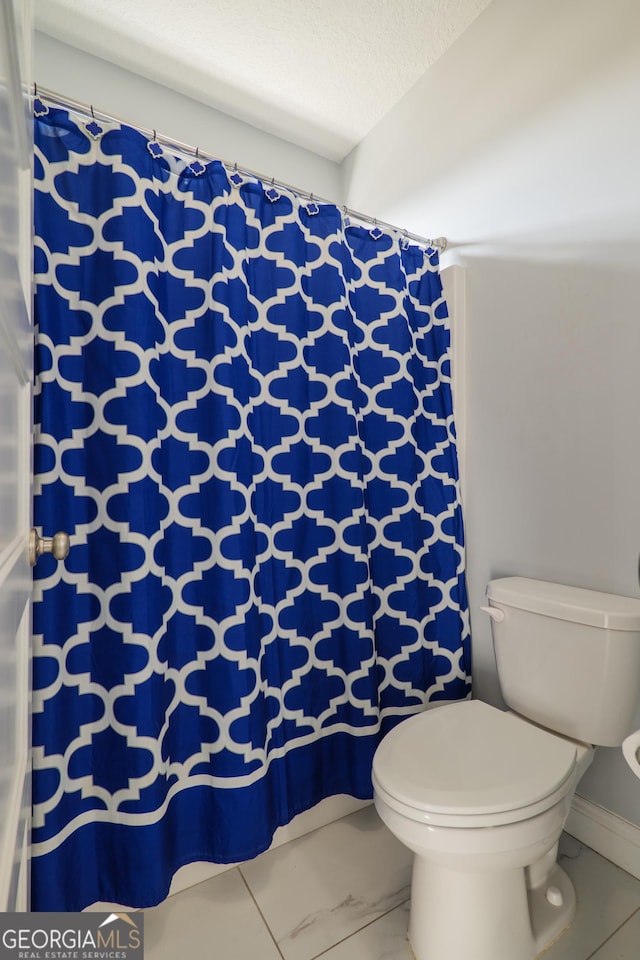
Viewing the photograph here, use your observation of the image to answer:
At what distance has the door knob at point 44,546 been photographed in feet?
2.28

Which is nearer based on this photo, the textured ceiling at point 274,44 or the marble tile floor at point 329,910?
the marble tile floor at point 329,910

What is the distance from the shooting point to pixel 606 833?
1.24 meters

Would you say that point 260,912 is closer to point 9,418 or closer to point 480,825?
point 480,825

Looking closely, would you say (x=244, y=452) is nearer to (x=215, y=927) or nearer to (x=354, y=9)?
(x=215, y=927)

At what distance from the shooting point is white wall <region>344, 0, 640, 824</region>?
47.4 inches

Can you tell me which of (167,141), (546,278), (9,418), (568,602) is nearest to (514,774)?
(568,602)

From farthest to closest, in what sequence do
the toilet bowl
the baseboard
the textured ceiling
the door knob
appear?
the textured ceiling → the baseboard → the toilet bowl → the door knob

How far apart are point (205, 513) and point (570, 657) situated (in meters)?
1.01

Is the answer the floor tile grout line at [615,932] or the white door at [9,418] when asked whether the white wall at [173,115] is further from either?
the floor tile grout line at [615,932]

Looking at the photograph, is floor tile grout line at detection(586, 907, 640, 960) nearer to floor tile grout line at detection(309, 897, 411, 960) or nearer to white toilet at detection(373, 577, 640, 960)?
white toilet at detection(373, 577, 640, 960)

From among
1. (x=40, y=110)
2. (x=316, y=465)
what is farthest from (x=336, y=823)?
(x=40, y=110)

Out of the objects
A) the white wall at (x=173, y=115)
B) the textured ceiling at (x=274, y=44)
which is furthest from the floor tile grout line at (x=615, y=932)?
the textured ceiling at (x=274, y=44)

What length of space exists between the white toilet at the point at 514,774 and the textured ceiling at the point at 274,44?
75.0 inches

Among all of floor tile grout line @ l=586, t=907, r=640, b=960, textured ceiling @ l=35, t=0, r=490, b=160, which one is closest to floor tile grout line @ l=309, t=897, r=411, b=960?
floor tile grout line @ l=586, t=907, r=640, b=960
